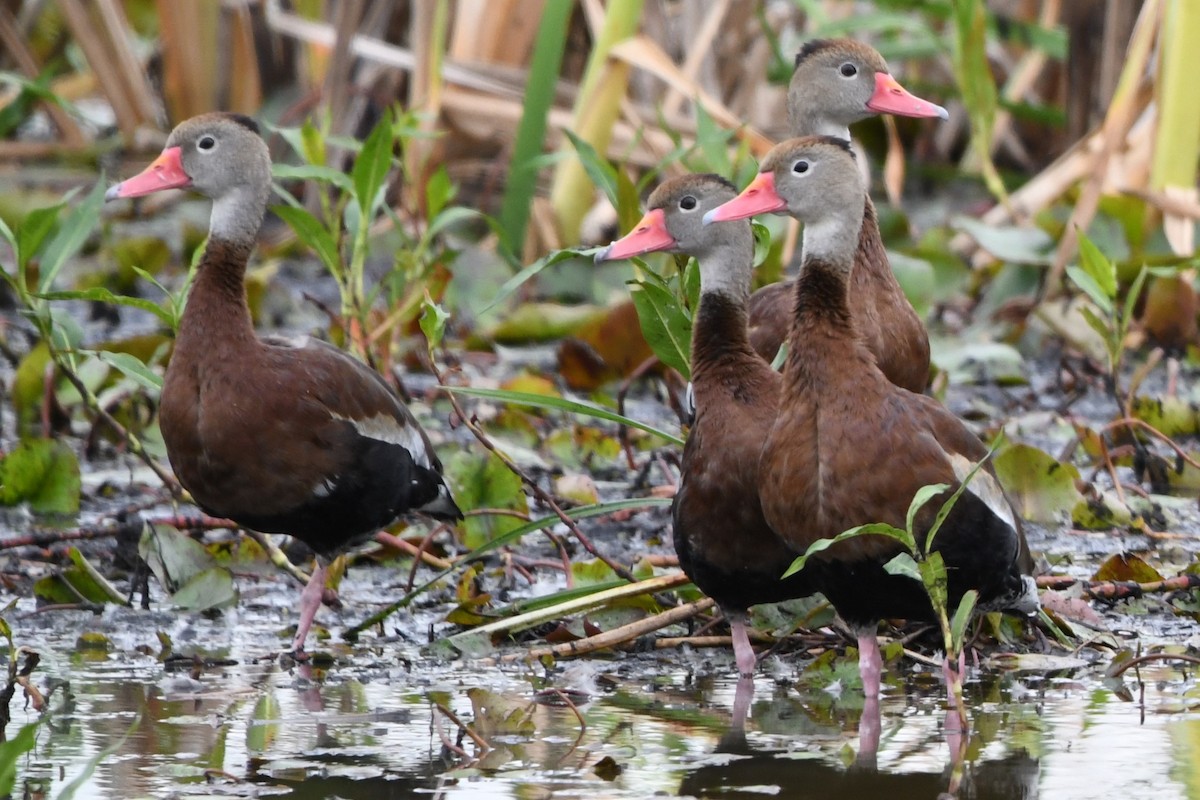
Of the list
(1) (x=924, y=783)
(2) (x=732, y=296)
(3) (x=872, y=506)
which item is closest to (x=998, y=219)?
(2) (x=732, y=296)

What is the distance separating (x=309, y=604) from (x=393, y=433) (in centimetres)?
64

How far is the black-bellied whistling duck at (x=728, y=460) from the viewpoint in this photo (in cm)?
464

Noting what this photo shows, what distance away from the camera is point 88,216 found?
5.89 meters

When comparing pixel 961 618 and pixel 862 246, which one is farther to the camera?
pixel 862 246

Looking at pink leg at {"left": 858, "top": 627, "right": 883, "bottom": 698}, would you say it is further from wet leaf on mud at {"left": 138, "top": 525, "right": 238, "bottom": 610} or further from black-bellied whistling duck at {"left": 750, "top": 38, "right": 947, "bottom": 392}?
wet leaf on mud at {"left": 138, "top": 525, "right": 238, "bottom": 610}

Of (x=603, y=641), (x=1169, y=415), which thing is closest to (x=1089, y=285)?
(x=1169, y=415)

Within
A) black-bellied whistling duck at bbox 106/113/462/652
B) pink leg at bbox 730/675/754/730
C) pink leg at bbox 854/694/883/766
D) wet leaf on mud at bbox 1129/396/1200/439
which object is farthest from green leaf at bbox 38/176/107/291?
wet leaf on mud at bbox 1129/396/1200/439

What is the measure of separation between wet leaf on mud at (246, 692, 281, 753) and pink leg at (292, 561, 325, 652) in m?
0.41

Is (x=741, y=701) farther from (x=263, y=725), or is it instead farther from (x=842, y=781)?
(x=263, y=725)

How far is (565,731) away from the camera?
418 cm

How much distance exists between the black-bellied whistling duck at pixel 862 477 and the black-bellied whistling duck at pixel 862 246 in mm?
653

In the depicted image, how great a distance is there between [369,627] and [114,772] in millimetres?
1459

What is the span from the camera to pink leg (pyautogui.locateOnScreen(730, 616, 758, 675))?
186 inches

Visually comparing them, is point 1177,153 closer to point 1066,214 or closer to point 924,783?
point 1066,214
